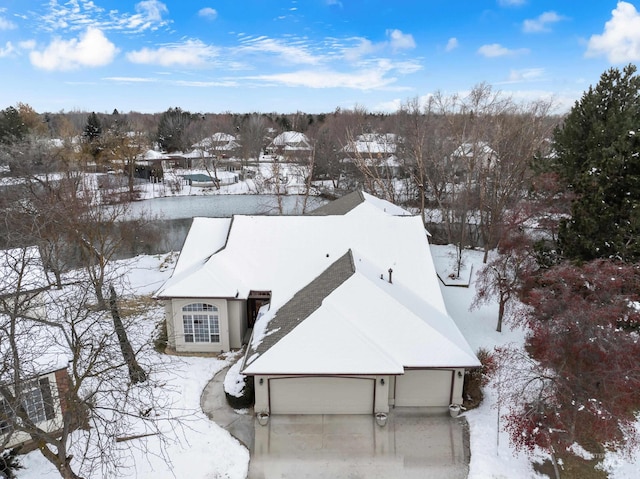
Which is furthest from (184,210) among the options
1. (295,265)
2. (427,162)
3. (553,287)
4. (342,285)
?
(553,287)

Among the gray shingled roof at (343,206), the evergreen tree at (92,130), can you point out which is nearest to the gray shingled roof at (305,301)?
the gray shingled roof at (343,206)

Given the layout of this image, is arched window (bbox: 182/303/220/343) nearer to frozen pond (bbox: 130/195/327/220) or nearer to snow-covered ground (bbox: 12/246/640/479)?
snow-covered ground (bbox: 12/246/640/479)

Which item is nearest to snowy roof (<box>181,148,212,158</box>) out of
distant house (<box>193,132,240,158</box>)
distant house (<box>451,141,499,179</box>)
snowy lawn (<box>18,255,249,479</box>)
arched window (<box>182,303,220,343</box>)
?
distant house (<box>193,132,240,158</box>)

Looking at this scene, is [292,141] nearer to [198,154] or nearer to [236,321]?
[198,154]

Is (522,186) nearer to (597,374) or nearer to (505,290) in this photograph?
(505,290)

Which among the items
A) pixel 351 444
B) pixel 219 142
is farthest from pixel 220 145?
pixel 351 444

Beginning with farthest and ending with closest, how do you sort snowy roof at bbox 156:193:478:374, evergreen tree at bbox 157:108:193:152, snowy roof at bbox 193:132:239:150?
evergreen tree at bbox 157:108:193:152, snowy roof at bbox 193:132:239:150, snowy roof at bbox 156:193:478:374
